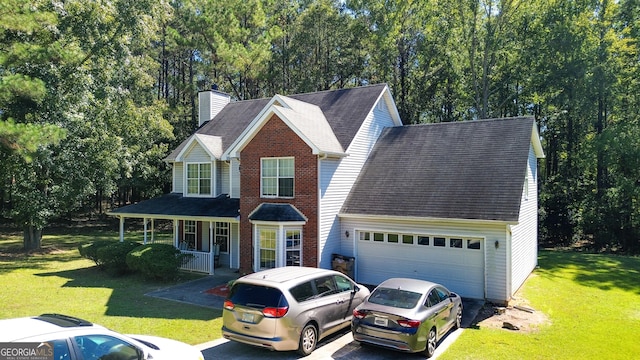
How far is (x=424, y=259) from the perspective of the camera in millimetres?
15594

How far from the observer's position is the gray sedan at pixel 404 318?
9125 mm

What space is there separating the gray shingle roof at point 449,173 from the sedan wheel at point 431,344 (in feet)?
18.2

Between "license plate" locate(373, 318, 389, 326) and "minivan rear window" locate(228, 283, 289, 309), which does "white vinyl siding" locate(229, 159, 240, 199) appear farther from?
"license plate" locate(373, 318, 389, 326)

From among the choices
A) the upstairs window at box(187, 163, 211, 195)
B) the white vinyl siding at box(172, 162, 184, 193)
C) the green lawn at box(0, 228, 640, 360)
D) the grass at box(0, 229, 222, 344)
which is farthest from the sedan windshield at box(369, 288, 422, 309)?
the white vinyl siding at box(172, 162, 184, 193)

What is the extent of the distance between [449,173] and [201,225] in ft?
40.8

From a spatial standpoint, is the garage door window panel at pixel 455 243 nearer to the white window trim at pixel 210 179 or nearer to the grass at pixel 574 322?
the grass at pixel 574 322

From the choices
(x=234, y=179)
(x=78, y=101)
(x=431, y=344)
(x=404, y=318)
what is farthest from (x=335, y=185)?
(x=78, y=101)

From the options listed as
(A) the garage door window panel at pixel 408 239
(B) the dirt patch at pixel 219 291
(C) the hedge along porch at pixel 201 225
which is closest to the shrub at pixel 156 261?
(C) the hedge along porch at pixel 201 225

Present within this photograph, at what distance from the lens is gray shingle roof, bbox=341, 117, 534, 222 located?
1490 centimetres

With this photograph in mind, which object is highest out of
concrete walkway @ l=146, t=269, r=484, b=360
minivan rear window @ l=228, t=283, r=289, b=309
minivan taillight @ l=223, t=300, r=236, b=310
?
minivan rear window @ l=228, t=283, r=289, b=309

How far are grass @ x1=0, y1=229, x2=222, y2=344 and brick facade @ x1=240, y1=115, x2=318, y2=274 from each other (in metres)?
3.64

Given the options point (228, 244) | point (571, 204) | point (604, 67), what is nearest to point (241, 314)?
point (228, 244)

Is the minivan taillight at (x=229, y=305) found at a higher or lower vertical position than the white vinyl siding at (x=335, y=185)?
lower

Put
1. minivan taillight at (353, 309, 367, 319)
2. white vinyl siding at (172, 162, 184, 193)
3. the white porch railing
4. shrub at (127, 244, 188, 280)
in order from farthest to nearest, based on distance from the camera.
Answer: white vinyl siding at (172, 162, 184, 193) → the white porch railing → shrub at (127, 244, 188, 280) → minivan taillight at (353, 309, 367, 319)
